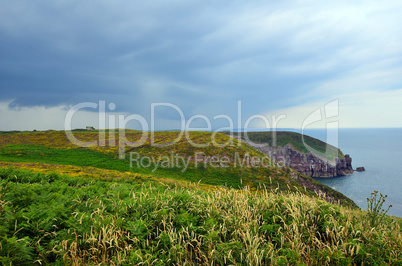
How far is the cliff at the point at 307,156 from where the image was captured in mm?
134875

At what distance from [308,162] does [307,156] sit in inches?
166

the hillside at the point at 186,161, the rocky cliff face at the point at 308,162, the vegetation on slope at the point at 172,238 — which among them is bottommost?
the rocky cliff face at the point at 308,162

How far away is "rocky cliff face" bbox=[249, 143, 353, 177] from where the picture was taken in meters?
134

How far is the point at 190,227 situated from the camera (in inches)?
200

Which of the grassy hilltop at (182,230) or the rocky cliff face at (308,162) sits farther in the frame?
the rocky cliff face at (308,162)

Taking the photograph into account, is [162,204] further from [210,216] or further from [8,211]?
[8,211]

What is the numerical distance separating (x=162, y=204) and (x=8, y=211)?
12.4 ft

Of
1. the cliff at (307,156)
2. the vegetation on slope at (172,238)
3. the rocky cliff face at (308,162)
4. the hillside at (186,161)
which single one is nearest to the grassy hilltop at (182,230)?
the vegetation on slope at (172,238)

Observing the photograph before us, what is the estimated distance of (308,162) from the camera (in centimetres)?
13762

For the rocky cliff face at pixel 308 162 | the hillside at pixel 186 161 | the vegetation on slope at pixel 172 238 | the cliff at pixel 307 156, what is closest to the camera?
the vegetation on slope at pixel 172 238

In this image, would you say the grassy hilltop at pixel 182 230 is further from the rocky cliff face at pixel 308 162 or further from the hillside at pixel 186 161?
the rocky cliff face at pixel 308 162

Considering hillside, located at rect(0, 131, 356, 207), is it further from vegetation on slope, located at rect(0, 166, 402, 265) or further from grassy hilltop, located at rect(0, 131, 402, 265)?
vegetation on slope, located at rect(0, 166, 402, 265)

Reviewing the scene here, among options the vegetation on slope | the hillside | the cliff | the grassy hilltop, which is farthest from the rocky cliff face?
the vegetation on slope

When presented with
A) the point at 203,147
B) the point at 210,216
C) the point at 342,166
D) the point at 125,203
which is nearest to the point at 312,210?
the point at 210,216
